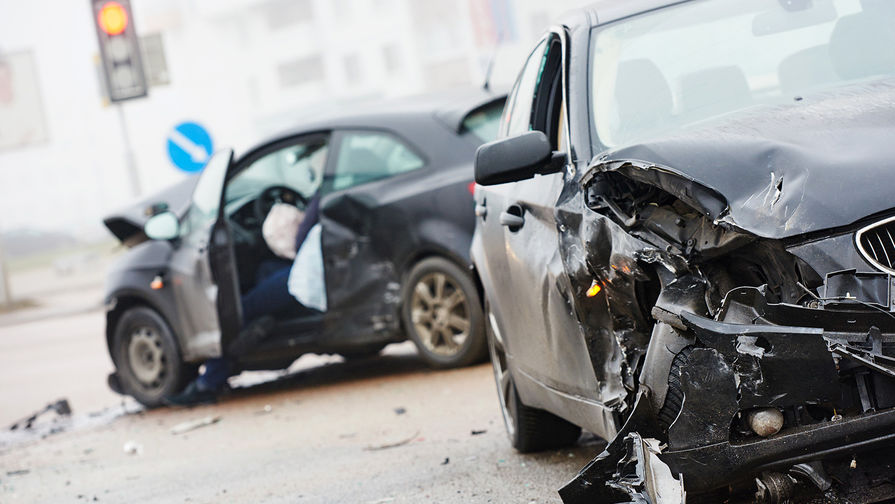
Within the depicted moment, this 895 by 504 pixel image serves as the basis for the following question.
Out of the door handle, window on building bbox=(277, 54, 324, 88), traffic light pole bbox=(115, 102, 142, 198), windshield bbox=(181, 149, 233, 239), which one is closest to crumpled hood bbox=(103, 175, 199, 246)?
windshield bbox=(181, 149, 233, 239)

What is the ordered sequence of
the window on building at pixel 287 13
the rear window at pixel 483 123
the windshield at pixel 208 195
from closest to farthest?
the rear window at pixel 483 123
the windshield at pixel 208 195
the window on building at pixel 287 13

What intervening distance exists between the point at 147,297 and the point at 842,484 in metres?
7.57

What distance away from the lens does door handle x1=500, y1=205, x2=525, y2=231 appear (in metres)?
4.91

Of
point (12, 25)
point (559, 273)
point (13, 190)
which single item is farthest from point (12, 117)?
point (12, 25)

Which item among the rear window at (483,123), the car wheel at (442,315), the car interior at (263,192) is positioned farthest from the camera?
the car interior at (263,192)

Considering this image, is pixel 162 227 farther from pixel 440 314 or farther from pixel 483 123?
pixel 483 123

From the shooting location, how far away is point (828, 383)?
3121 mm

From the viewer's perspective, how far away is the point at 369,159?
9.27 meters

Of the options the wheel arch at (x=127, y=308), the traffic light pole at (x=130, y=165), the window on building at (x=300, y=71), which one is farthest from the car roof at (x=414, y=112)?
the window on building at (x=300, y=71)

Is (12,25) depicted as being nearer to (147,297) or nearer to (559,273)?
(147,297)

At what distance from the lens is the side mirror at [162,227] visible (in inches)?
380

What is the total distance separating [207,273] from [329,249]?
976 millimetres

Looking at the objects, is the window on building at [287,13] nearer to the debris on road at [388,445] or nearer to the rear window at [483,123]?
the rear window at [483,123]

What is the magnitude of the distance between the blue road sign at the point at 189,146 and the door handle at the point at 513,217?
1248 cm
